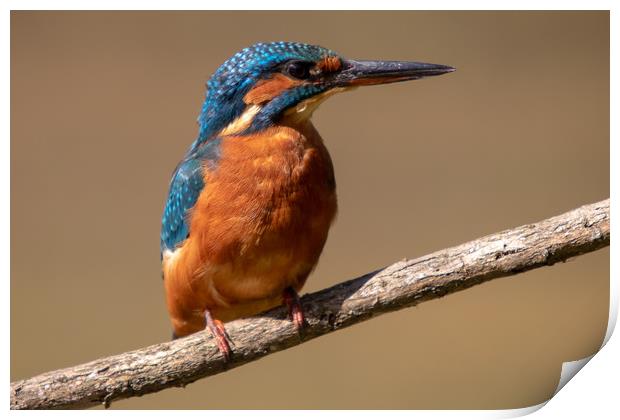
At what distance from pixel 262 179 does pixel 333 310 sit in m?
0.48

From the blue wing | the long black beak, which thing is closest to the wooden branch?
the blue wing

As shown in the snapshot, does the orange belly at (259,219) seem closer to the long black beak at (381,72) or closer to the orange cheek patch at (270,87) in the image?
the orange cheek patch at (270,87)

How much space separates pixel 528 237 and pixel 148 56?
1.45 m

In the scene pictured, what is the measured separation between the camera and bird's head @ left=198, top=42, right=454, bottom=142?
278 centimetres

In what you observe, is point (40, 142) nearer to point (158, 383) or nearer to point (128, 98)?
point (128, 98)

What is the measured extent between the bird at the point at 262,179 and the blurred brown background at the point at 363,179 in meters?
0.21

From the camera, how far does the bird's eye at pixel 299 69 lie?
2777mm

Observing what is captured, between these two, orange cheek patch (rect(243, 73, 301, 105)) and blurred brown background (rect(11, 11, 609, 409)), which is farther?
blurred brown background (rect(11, 11, 609, 409))

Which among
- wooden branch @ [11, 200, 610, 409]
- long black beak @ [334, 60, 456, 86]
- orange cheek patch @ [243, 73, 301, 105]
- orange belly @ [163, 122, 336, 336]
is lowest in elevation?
wooden branch @ [11, 200, 610, 409]

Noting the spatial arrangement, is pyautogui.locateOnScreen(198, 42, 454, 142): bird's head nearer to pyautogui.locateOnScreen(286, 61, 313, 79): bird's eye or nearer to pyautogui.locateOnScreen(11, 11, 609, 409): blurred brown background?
pyautogui.locateOnScreen(286, 61, 313, 79): bird's eye

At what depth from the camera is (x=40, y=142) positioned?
9.58ft

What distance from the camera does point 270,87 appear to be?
9.19ft

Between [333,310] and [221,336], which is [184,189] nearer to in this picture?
[221,336]

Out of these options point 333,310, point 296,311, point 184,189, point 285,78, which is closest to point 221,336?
point 296,311
